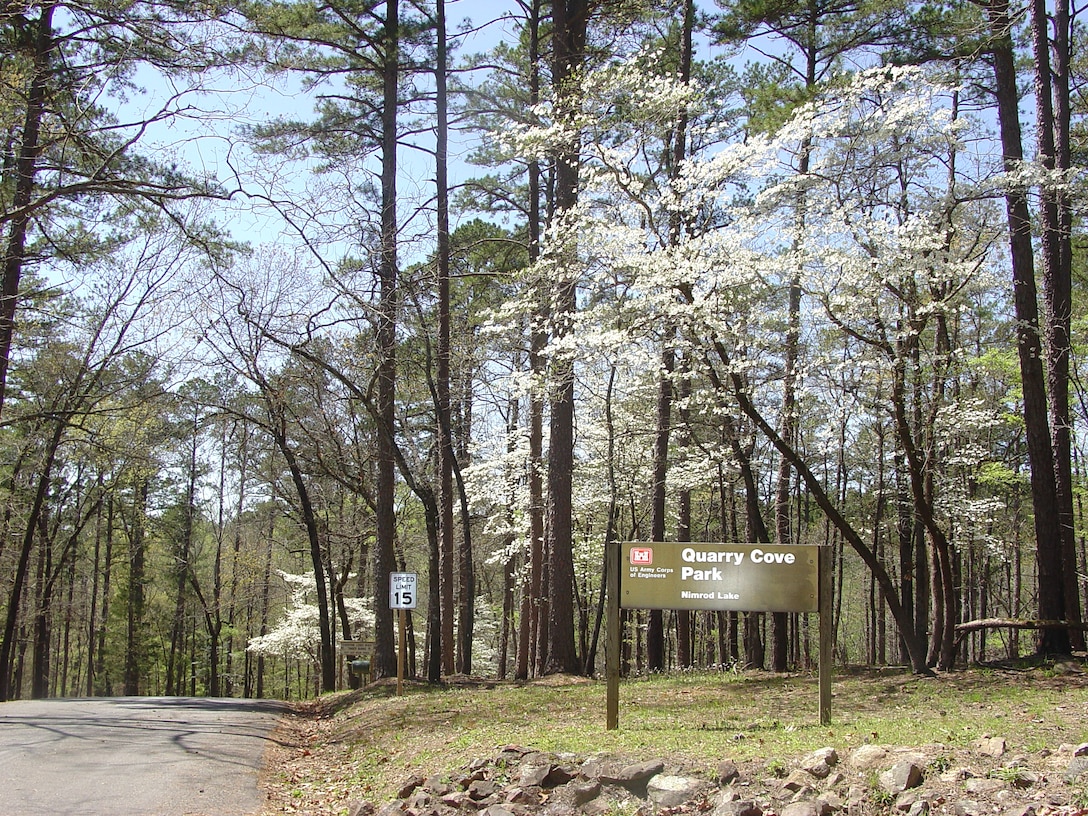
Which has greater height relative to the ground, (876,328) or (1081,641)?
(876,328)

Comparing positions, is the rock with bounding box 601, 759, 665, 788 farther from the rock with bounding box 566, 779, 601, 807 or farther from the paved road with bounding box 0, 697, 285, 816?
the paved road with bounding box 0, 697, 285, 816

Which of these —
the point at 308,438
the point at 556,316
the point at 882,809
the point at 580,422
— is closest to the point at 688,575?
the point at 882,809

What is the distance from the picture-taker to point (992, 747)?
223 inches

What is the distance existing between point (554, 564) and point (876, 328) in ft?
21.3

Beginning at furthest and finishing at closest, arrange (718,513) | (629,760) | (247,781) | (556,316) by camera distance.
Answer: (718,513) < (556,316) < (247,781) < (629,760)

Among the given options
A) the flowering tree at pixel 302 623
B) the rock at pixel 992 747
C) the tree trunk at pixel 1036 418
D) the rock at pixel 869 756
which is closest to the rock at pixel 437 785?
the rock at pixel 869 756

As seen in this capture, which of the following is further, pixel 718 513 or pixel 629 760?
pixel 718 513

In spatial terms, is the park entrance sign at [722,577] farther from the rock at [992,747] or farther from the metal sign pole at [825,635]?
the rock at [992,747]

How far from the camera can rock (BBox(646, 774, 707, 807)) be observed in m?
5.79

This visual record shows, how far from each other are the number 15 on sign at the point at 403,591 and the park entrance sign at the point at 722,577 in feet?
18.3

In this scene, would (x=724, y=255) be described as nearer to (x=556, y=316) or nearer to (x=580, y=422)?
(x=556, y=316)

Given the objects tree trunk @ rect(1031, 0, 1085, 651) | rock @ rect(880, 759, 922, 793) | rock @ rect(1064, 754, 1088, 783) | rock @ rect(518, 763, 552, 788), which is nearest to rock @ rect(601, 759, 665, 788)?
rock @ rect(518, 763, 552, 788)

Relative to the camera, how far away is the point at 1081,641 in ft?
37.8

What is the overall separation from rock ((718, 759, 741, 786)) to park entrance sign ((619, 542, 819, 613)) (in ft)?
6.97
